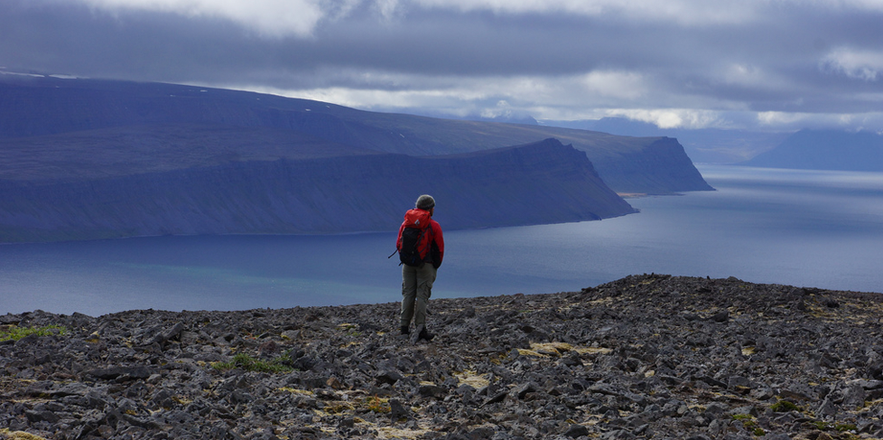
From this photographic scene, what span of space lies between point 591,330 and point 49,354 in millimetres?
7949

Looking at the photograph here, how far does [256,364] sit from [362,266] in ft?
438

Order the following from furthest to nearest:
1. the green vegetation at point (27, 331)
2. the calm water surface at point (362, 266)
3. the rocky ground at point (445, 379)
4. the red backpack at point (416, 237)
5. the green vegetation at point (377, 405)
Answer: the calm water surface at point (362, 266), the red backpack at point (416, 237), the green vegetation at point (27, 331), the green vegetation at point (377, 405), the rocky ground at point (445, 379)

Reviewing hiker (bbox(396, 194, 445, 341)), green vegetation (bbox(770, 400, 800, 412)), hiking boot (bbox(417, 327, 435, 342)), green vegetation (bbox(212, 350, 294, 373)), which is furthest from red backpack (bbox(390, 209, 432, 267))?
green vegetation (bbox(770, 400, 800, 412))

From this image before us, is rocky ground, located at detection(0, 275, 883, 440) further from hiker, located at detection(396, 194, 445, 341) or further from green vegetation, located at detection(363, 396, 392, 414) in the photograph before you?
hiker, located at detection(396, 194, 445, 341)

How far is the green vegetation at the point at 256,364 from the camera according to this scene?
8.10m

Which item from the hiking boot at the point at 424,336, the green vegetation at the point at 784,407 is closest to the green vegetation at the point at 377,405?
the hiking boot at the point at 424,336

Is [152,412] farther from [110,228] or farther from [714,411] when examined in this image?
[110,228]

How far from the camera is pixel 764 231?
19638cm

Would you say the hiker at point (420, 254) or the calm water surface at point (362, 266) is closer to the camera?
the hiker at point (420, 254)

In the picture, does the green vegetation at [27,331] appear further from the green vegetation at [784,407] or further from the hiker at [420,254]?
the green vegetation at [784,407]

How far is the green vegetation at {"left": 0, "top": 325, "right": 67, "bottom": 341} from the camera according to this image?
391 inches

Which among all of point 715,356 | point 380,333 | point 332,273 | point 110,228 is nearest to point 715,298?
point 715,356

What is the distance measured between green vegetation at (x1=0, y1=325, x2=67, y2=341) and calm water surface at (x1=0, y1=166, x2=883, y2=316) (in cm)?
8703

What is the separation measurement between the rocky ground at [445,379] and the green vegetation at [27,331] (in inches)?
6.6
